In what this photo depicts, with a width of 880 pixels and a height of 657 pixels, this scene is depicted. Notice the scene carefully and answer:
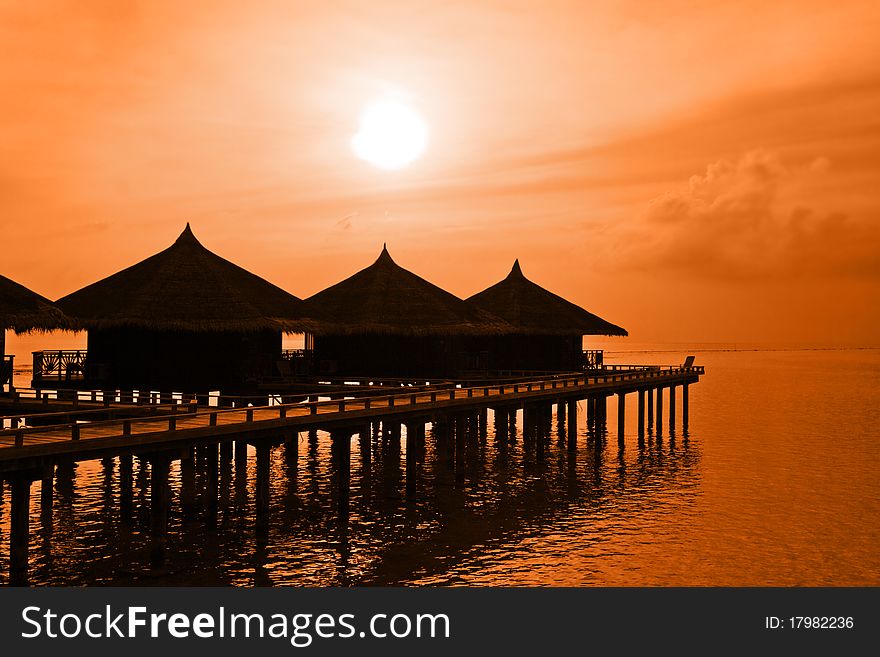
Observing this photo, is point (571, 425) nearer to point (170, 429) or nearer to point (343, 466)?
point (343, 466)

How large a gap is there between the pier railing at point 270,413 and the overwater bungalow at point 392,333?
210 inches

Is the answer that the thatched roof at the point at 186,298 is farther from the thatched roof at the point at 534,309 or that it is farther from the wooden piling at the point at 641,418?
the wooden piling at the point at 641,418

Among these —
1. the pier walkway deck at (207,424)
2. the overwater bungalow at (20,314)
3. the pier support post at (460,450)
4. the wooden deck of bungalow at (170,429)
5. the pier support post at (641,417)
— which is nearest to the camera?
the pier walkway deck at (207,424)

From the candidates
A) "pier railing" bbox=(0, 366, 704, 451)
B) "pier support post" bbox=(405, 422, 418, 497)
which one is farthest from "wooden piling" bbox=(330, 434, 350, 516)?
"pier support post" bbox=(405, 422, 418, 497)

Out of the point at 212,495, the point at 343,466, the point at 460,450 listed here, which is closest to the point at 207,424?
the point at 212,495

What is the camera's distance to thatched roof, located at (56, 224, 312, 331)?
A: 33.0m

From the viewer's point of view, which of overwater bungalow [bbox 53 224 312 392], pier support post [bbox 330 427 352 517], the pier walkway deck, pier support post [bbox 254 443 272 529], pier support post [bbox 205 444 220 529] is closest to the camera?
the pier walkway deck

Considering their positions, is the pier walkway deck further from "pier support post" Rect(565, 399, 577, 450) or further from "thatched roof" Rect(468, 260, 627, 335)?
"thatched roof" Rect(468, 260, 627, 335)

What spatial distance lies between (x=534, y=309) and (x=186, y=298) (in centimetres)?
2294

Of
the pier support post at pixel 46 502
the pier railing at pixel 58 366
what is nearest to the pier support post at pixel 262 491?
the pier support post at pixel 46 502

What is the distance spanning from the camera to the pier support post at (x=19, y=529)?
17156 millimetres

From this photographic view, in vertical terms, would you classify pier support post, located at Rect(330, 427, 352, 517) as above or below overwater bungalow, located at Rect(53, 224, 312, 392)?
below

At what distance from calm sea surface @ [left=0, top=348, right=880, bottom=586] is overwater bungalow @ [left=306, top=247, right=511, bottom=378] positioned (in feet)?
12.4

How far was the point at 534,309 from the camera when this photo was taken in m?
51.8
